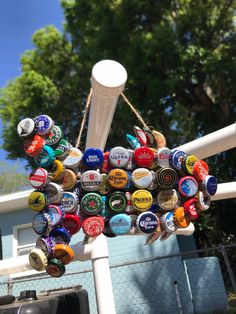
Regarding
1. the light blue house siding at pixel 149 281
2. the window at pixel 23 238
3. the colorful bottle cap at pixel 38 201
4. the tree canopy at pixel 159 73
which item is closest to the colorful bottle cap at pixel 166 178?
the colorful bottle cap at pixel 38 201

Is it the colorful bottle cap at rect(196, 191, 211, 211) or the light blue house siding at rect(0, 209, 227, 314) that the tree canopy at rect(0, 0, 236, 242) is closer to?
the light blue house siding at rect(0, 209, 227, 314)

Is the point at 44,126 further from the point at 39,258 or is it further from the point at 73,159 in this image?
the point at 39,258

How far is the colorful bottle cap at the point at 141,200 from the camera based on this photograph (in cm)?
241

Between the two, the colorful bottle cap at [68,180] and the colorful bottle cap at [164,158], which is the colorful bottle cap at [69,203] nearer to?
the colorful bottle cap at [68,180]

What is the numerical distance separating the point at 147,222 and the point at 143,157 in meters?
0.43

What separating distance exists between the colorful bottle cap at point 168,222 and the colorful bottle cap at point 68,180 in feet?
2.04

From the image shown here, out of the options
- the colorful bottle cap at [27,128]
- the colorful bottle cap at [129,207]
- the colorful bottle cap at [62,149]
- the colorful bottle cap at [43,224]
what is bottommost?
the colorful bottle cap at [43,224]

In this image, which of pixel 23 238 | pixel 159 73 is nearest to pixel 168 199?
pixel 23 238

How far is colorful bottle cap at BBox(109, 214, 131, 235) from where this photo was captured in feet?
7.77

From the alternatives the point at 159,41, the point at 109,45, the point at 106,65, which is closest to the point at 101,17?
the point at 109,45

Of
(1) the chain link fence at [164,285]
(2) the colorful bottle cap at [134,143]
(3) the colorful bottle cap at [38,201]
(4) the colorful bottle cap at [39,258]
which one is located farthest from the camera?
(1) the chain link fence at [164,285]

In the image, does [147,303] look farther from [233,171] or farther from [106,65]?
[106,65]

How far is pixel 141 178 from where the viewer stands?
246cm

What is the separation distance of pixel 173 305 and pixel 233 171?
19.2 ft
